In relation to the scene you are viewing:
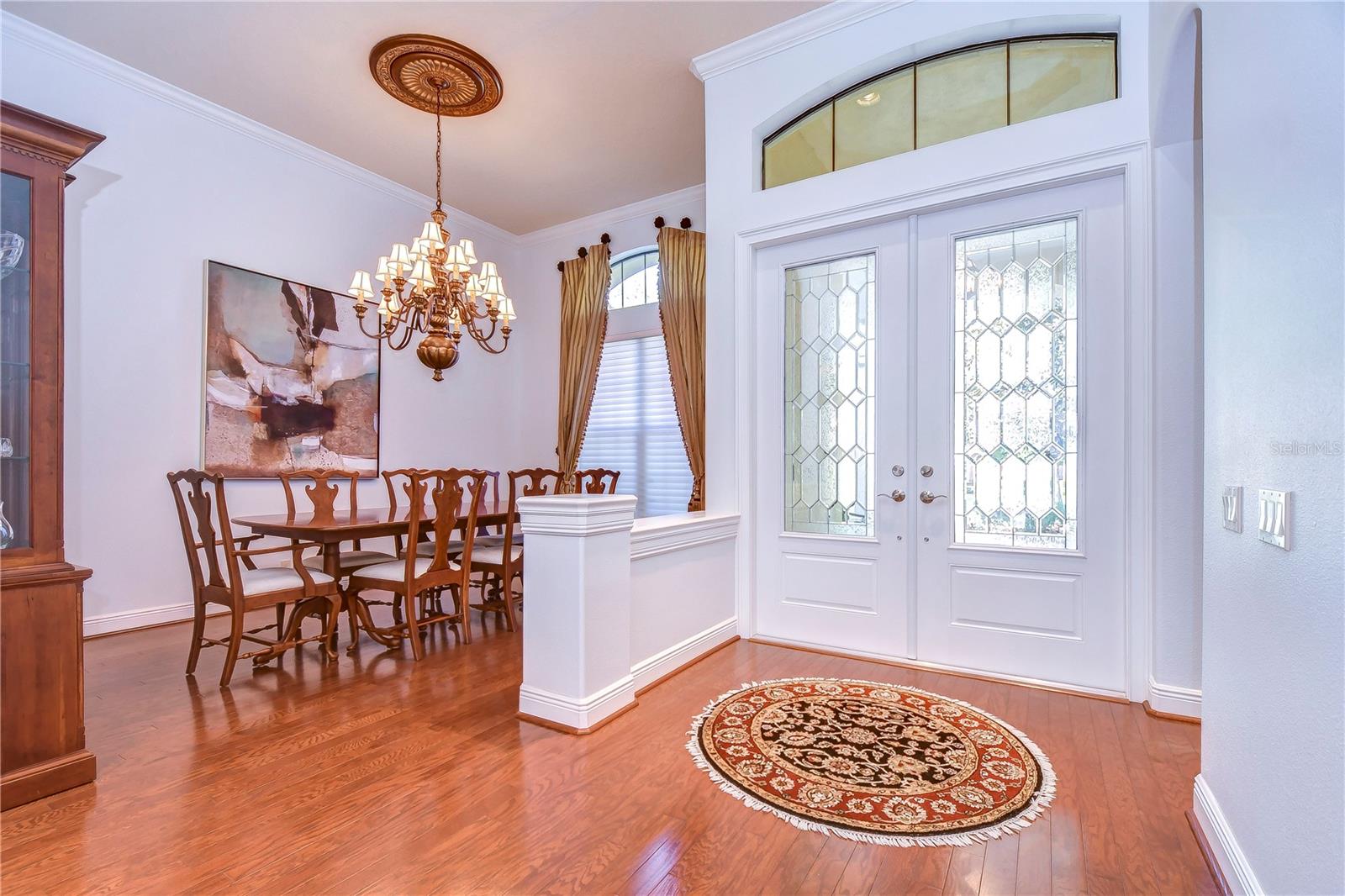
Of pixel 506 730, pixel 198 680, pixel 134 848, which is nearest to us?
pixel 134 848

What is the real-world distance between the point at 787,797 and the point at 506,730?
1.17 metres

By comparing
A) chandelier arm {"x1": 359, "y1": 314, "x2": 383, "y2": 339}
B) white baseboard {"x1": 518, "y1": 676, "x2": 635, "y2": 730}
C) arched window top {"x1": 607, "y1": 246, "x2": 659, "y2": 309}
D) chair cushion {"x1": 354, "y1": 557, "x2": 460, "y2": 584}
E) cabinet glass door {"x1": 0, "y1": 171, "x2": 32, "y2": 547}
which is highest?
arched window top {"x1": 607, "y1": 246, "x2": 659, "y2": 309}

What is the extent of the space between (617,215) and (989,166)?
152 inches

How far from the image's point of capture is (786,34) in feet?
12.0

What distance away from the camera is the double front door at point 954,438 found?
9.41ft

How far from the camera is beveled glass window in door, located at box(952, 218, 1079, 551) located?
2949mm

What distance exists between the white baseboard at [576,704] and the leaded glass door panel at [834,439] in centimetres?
131

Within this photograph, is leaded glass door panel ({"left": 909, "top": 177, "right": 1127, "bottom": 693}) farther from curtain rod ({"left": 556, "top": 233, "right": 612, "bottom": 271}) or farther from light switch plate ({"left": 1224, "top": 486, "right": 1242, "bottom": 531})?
curtain rod ({"left": 556, "top": 233, "right": 612, "bottom": 271})

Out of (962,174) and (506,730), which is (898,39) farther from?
(506,730)

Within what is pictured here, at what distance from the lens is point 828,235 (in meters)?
3.60

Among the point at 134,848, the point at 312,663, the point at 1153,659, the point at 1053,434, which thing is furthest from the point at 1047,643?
the point at 312,663

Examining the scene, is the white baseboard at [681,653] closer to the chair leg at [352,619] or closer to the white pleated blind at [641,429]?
the chair leg at [352,619]

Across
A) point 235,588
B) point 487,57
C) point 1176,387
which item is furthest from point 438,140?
point 1176,387

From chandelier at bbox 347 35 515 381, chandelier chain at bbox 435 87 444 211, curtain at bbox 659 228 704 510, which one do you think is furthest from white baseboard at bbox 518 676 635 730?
chandelier chain at bbox 435 87 444 211
